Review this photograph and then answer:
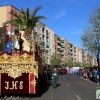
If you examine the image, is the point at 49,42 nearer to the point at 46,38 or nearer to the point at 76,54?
the point at 46,38

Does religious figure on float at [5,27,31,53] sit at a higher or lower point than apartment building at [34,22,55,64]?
lower

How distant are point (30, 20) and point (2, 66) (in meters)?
14.4

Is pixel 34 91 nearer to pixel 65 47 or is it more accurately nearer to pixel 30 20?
pixel 30 20

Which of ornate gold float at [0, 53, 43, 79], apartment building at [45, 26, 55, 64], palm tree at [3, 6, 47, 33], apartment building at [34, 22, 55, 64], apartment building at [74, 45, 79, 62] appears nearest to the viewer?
ornate gold float at [0, 53, 43, 79]

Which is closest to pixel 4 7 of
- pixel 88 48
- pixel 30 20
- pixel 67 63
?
pixel 88 48

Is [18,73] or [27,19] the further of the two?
[27,19]

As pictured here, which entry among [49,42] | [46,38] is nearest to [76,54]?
[49,42]

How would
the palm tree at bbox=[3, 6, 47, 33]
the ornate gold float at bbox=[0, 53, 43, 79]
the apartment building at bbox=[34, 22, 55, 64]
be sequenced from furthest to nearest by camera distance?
the apartment building at bbox=[34, 22, 55, 64] → the palm tree at bbox=[3, 6, 47, 33] → the ornate gold float at bbox=[0, 53, 43, 79]

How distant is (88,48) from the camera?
35312mm

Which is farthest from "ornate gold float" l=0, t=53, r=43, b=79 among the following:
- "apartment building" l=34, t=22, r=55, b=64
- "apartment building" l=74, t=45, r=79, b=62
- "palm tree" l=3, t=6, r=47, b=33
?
"apartment building" l=74, t=45, r=79, b=62

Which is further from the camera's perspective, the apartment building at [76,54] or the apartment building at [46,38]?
the apartment building at [76,54]

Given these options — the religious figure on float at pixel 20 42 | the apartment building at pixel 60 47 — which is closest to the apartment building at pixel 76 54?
the apartment building at pixel 60 47

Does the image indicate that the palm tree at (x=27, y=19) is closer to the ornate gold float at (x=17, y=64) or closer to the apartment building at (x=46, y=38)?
the ornate gold float at (x=17, y=64)

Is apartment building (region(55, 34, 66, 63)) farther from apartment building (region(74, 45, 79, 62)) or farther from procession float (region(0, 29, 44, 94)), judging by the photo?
procession float (region(0, 29, 44, 94))
